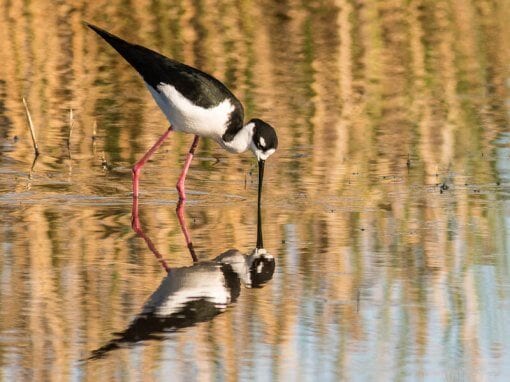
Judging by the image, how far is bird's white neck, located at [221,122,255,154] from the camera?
30.1ft

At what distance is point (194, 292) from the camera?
683cm

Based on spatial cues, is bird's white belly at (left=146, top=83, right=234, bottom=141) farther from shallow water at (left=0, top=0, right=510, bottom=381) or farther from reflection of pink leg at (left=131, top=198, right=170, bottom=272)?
reflection of pink leg at (left=131, top=198, right=170, bottom=272)

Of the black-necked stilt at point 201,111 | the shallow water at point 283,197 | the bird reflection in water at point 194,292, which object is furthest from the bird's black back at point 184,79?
the bird reflection in water at point 194,292

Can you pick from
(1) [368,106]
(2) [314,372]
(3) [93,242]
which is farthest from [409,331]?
(1) [368,106]

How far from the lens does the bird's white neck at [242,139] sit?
9188 millimetres

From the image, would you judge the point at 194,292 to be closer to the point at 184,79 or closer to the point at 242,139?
the point at 242,139

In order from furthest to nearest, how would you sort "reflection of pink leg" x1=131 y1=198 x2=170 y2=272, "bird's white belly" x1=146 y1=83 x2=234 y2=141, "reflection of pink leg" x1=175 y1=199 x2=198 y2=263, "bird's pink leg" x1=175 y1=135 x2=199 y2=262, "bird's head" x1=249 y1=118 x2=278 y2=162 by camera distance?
"bird's white belly" x1=146 y1=83 x2=234 y2=141 < "bird's head" x1=249 y1=118 x2=278 y2=162 < "bird's pink leg" x1=175 y1=135 x2=199 y2=262 < "reflection of pink leg" x1=175 y1=199 x2=198 y2=263 < "reflection of pink leg" x1=131 y1=198 x2=170 y2=272

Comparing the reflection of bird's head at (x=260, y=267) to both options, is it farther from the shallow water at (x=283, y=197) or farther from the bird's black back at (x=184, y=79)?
the bird's black back at (x=184, y=79)

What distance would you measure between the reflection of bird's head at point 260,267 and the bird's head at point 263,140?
1.39 metres

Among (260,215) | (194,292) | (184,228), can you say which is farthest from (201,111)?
(194,292)

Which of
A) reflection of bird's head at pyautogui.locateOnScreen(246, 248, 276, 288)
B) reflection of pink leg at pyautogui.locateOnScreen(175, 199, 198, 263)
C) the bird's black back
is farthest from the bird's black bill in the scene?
the bird's black back

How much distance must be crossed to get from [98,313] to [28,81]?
711 cm

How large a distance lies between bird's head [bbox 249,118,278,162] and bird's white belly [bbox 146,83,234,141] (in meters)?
0.29

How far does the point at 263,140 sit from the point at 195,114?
56cm
